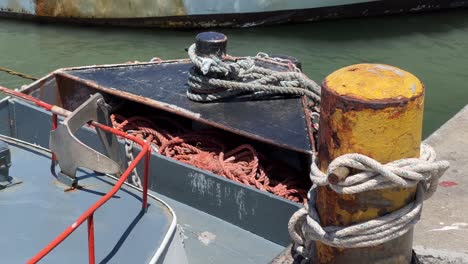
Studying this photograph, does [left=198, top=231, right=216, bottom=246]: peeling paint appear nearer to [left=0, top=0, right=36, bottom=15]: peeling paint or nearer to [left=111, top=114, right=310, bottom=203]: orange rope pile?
[left=111, top=114, right=310, bottom=203]: orange rope pile

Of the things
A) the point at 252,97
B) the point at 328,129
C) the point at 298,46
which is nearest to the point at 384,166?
the point at 328,129

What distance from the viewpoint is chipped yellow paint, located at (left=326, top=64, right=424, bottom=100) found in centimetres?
206

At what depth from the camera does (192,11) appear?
968 centimetres

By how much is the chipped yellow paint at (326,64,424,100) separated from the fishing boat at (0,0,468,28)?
7615 millimetres

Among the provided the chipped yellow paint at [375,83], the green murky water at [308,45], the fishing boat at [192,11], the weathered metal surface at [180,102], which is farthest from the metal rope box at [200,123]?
the fishing boat at [192,11]

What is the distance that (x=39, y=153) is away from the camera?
3.17 meters

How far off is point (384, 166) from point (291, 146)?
1633 mm

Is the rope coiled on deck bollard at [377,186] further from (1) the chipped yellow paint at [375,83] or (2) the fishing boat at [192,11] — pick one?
(2) the fishing boat at [192,11]

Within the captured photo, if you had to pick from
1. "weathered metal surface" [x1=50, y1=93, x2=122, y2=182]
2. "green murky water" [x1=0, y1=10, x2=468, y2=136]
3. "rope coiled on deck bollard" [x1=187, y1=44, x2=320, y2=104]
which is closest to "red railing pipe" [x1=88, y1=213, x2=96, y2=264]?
"weathered metal surface" [x1=50, y1=93, x2=122, y2=182]

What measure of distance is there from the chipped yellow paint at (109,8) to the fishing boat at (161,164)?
199 inches

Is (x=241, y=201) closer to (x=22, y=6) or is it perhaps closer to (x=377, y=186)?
(x=377, y=186)

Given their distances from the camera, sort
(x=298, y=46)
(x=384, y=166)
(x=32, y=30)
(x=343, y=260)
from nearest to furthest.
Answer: (x=384, y=166)
(x=343, y=260)
(x=298, y=46)
(x=32, y=30)

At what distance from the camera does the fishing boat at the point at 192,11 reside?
31.7ft

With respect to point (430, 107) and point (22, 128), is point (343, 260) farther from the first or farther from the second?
point (430, 107)
